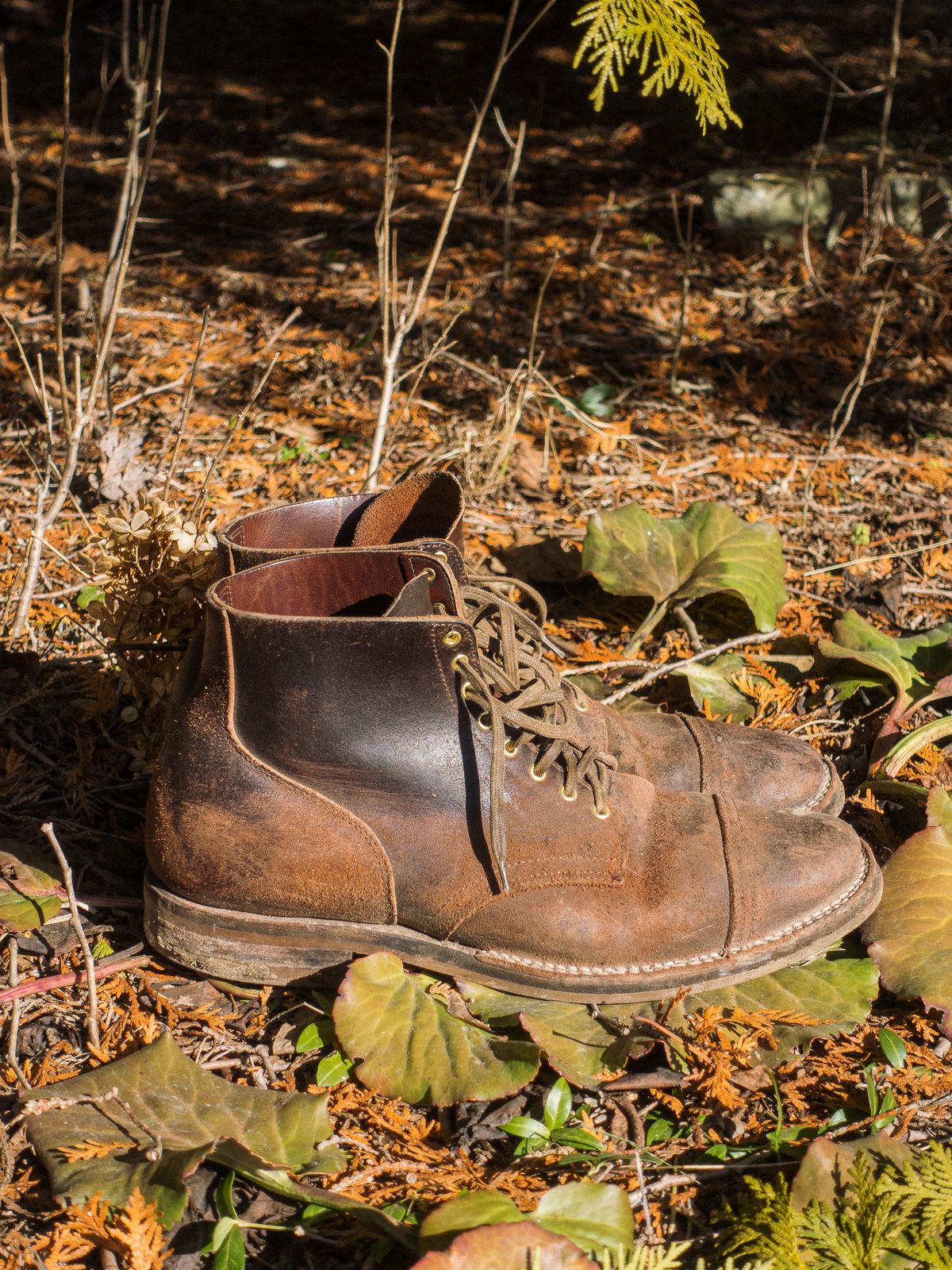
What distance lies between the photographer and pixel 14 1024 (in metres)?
1.69

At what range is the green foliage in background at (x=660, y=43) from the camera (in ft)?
6.65

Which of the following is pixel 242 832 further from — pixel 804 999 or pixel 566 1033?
pixel 804 999

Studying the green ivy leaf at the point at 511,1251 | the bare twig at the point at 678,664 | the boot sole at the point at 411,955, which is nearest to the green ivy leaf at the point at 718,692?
the bare twig at the point at 678,664

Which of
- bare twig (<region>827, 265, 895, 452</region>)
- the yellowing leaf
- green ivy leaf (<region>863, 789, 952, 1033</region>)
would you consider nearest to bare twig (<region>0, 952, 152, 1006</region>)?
the yellowing leaf

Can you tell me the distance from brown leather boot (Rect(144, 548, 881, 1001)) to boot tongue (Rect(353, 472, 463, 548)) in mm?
182

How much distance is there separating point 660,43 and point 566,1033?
185 centimetres

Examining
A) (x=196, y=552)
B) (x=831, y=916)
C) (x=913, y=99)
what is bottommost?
(x=831, y=916)

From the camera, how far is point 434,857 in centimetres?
176

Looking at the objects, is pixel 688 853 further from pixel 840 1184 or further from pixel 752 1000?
pixel 840 1184

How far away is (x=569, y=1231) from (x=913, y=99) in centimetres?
740

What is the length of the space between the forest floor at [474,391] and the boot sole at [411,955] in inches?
3.3

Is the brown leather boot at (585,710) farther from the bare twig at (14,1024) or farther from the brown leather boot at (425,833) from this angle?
the bare twig at (14,1024)

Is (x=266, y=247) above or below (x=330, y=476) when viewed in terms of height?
above

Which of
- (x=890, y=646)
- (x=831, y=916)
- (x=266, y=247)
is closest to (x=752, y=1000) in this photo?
(x=831, y=916)
